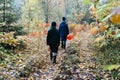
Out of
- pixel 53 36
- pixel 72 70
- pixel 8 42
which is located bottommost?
pixel 72 70

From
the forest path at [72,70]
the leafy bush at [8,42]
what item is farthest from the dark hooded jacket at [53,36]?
the leafy bush at [8,42]

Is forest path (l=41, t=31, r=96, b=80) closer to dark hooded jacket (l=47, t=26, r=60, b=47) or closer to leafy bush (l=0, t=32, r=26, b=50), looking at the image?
dark hooded jacket (l=47, t=26, r=60, b=47)

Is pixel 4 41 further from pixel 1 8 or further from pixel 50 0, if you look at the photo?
pixel 50 0

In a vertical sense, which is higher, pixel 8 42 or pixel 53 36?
pixel 53 36

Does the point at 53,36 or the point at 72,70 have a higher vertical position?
the point at 53,36

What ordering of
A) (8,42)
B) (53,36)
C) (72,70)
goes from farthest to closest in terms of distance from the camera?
(8,42)
(53,36)
(72,70)

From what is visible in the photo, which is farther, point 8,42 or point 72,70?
point 8,42

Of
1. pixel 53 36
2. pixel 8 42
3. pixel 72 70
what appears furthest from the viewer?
pixel 8 42

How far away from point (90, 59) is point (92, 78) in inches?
127

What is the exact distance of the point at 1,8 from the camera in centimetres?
1645

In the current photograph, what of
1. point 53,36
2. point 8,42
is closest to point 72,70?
point 53,36

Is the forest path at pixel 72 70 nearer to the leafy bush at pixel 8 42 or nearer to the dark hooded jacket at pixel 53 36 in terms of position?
the dark hooded jacket at pixel 53 36

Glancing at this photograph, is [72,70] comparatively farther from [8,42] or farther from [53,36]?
[8,42]

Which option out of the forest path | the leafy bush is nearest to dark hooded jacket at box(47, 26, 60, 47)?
the forest path
